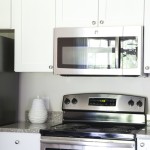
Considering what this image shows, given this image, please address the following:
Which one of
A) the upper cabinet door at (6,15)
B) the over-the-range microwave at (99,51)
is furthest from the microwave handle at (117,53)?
the upper cabinet door at (6,15)

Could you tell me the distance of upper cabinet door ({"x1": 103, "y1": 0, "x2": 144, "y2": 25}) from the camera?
9.54 ft

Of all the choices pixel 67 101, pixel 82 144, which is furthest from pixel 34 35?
pixel 82 144

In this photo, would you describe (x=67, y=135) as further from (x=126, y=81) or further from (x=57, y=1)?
(x=57, y=1)

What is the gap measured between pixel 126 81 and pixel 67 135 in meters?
0.84

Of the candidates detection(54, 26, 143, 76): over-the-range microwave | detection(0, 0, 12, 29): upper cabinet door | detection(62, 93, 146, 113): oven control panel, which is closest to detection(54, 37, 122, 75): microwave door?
detection(54, 26, 143, 76): over-the-range microwave

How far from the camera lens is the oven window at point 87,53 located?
2939 mm

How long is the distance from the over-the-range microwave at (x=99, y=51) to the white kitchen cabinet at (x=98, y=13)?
0.24 ft

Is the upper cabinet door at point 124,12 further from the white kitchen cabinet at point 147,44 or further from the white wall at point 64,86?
the white wall at point 64,86

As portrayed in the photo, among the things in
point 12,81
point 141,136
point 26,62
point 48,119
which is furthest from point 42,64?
point 141,136

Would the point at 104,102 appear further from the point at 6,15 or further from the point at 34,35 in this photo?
the point at 6,15

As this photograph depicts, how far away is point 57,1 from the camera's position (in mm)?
3090

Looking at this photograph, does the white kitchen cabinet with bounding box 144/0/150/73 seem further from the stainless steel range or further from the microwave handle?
the stainless steel range

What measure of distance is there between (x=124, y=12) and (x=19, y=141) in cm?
137

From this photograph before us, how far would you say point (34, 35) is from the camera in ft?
10.2
